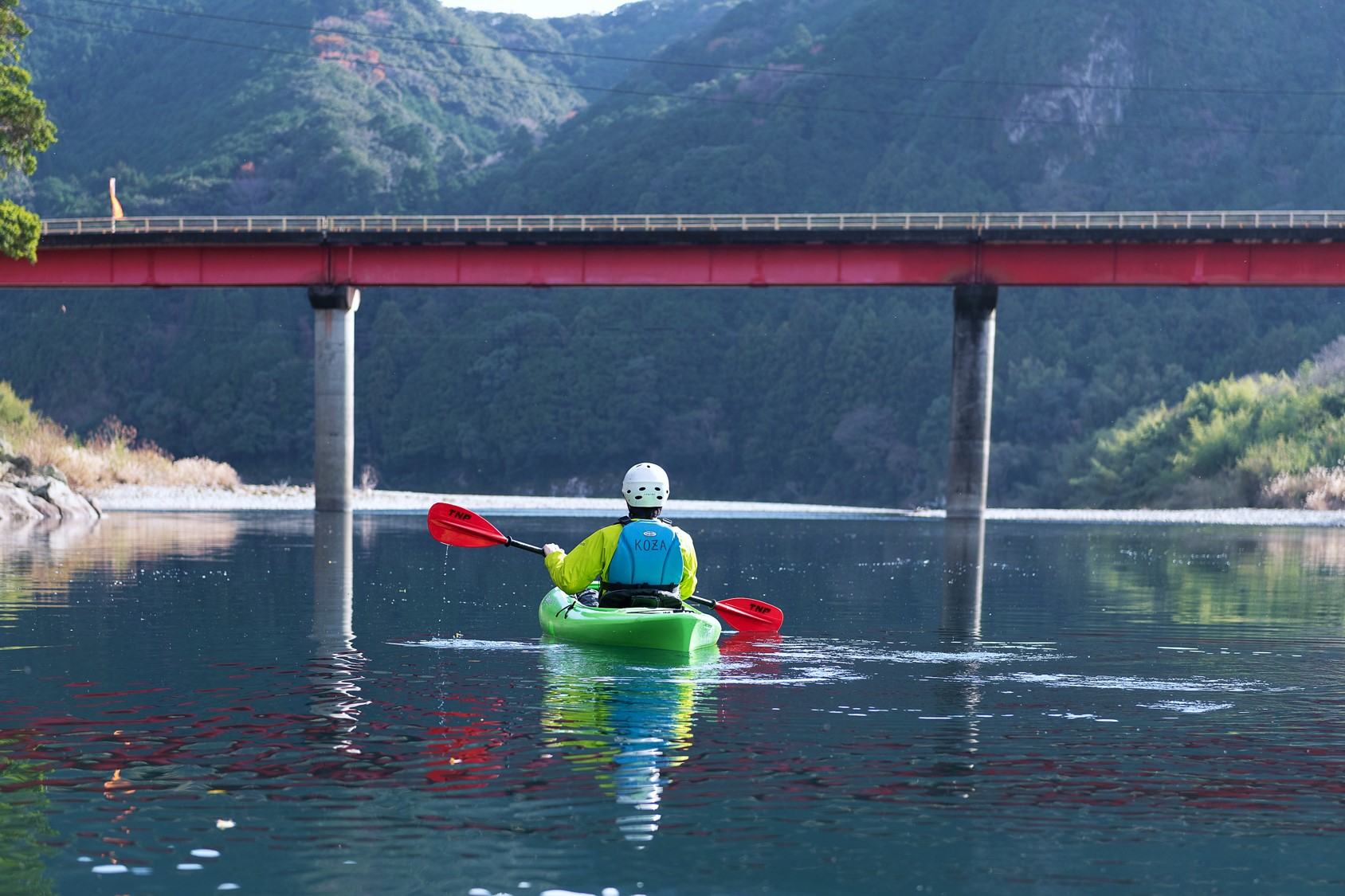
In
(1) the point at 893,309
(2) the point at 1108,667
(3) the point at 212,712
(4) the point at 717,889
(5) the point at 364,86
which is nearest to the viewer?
(4) the point at 717,889

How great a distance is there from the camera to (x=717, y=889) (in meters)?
9.11

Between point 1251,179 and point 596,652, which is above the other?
point 1251,179

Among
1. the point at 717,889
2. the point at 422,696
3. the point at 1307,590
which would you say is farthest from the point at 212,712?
the point at 1307,590

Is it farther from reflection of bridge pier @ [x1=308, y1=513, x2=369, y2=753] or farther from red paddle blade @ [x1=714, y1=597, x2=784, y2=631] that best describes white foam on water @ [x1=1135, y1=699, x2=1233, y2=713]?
reflection of bridge pier @ [x1=308, y1=513, x2=369, y2=753]

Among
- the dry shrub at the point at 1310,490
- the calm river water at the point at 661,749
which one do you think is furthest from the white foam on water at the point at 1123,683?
the dry shrub at the point at 1310,490

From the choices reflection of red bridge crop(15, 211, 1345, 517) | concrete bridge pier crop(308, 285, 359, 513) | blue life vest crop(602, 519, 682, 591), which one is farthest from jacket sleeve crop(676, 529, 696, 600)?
concrete bridge pier crop(308, 285, 359, 513)

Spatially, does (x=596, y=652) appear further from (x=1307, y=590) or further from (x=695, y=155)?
(x=695, y=155)

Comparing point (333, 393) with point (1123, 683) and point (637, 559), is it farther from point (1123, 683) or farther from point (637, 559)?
point (1123, 683)

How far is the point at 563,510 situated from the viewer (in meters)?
71.7

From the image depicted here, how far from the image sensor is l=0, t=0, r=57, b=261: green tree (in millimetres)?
49594

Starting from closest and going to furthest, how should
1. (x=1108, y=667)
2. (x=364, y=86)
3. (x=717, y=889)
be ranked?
(x=717, y=889), (x=1108, y=667), (x=364, y=86)

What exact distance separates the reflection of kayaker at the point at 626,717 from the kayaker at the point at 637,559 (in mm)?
646

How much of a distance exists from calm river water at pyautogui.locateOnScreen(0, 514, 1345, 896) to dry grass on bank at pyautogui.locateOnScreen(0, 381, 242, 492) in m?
38.2

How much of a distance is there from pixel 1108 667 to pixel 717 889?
386 inches
